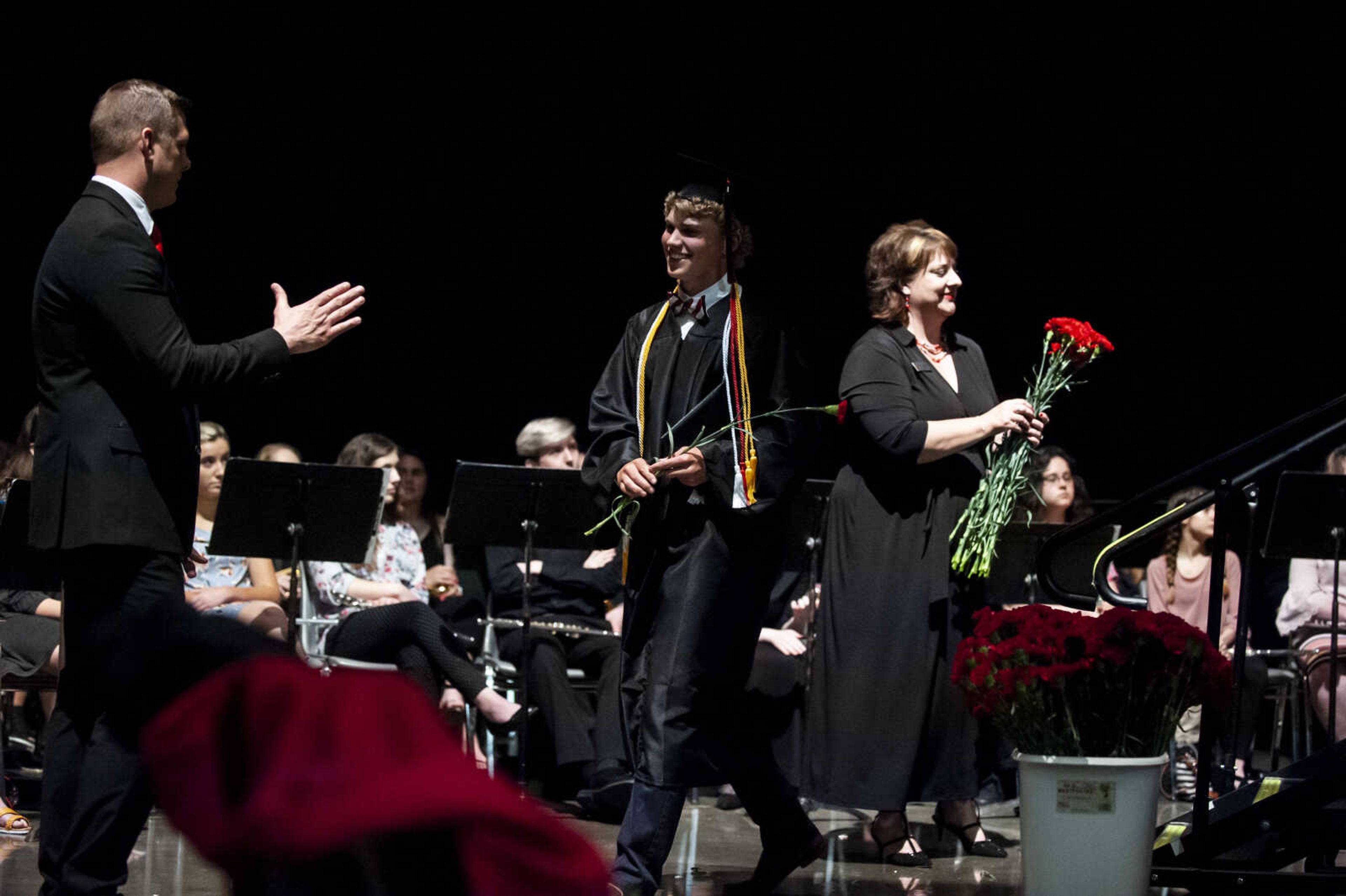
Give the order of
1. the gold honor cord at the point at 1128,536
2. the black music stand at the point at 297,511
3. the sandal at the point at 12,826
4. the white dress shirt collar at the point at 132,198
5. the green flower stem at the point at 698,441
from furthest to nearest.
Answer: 1. the black music stand at the point at 297,511
2. the sandal at the point at 12,826
3. the gold honor cord at the point at 1128,536
4. the green flower stem at the point at 698,441
5. the white dress shirt collar at the point at 132,198

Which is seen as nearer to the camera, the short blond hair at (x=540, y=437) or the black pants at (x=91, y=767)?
the black pants at (x=91, y=767)

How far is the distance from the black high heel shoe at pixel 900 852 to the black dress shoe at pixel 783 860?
2.38 feet

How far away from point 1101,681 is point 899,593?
3.58 ft

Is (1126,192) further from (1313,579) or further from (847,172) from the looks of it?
(1313,579)

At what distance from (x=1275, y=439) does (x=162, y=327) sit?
8.21 feet

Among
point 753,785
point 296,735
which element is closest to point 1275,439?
point 753,785

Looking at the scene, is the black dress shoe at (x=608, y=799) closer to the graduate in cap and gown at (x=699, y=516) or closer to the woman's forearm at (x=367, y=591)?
the woman's forearm at (x=367, y=591)

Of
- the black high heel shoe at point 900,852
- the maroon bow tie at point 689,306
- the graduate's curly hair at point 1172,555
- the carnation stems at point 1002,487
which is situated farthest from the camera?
the graduate's curly hair at point 1172,555

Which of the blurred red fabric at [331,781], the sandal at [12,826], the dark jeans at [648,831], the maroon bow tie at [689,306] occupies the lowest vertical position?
the sandal at [12,826]

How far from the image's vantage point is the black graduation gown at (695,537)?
3.59 metres

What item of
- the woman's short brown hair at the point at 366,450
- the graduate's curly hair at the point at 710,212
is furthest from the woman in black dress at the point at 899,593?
the woman's short brown hair at the point at 366,450

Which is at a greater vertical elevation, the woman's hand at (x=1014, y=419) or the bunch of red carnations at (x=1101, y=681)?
the woman's hand at (x=1014, y=419)

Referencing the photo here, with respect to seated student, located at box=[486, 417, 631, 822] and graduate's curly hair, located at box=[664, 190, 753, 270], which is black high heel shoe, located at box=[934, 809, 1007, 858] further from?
graduate's curly hair, located at box=[664, 190, 753, 270]

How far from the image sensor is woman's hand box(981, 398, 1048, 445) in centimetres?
432
